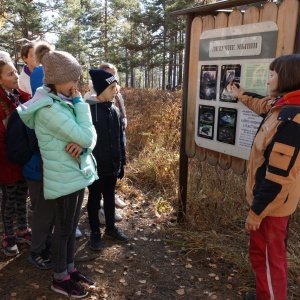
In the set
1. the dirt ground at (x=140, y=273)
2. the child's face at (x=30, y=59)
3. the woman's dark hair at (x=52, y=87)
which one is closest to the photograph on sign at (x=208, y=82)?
the woman's dark hair at (x=52, y=87)

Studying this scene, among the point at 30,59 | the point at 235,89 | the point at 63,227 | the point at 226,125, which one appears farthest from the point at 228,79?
the point at 30,59

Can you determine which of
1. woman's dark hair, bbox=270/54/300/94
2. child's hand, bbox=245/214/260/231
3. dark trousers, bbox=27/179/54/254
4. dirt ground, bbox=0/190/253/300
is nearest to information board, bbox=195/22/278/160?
woman's dark hair, bbox=270/54/300/94

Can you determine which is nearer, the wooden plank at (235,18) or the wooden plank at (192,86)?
the wooden plank at (235,18)

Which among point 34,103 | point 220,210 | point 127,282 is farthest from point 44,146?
point 220,210

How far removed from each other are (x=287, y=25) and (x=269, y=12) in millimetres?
217

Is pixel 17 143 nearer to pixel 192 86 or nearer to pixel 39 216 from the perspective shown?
pixel 39 216

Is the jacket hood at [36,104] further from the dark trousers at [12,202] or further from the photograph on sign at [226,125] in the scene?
the photograph on sign at [226,125]

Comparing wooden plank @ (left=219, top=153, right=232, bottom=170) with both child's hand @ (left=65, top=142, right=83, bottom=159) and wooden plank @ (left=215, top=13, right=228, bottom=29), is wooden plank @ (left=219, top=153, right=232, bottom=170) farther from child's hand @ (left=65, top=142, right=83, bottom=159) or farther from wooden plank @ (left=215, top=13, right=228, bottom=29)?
child's hand @ (left=65, top=142, right=83, bottom=159)

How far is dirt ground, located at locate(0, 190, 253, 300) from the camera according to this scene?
104 inches

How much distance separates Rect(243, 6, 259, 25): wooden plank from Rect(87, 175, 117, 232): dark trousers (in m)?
1.99

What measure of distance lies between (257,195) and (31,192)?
1.95 m

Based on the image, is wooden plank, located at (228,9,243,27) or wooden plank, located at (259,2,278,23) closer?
wooden plank, located at (259,2,278,23)

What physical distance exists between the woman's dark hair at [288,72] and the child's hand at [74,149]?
4.93 feet

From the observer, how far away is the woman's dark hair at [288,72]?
80.7 inches
